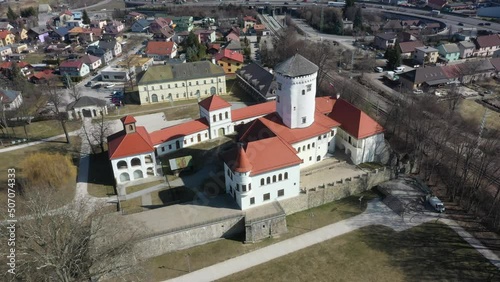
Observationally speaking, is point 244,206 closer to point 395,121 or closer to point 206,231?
point 206,231

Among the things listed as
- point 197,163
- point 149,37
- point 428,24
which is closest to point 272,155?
point 197,163

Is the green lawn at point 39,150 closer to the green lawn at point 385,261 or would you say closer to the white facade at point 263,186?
the white facade at point 263,186

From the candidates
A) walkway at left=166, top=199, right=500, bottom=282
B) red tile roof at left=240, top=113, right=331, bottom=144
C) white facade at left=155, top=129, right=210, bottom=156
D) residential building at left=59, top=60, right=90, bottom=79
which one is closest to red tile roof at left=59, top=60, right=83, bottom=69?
residential building at left=59, top=60, right=90, bottom=79

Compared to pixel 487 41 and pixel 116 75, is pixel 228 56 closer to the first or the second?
pixel 116 75

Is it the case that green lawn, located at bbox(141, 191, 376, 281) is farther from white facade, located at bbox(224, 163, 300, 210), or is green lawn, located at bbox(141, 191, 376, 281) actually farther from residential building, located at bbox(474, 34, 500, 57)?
residential building, located at bbox(474, 34, 500, 57)

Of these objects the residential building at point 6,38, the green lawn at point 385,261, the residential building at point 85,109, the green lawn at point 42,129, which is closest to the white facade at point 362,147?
the green lawn at point 385,261
